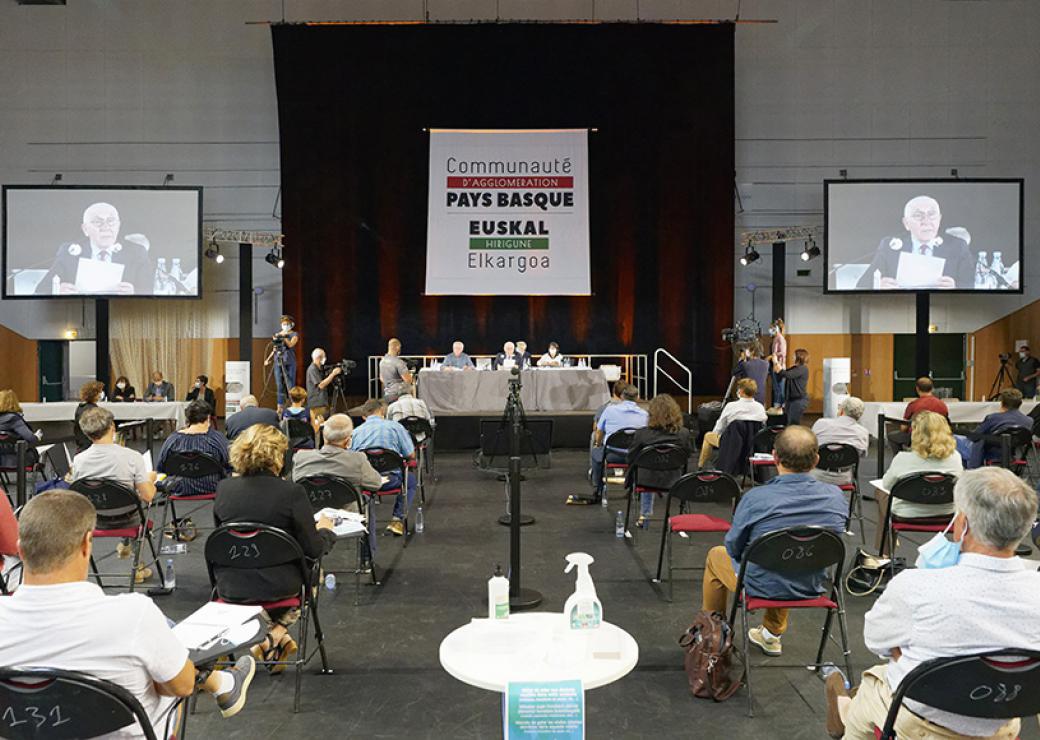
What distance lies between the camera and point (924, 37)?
15250mm

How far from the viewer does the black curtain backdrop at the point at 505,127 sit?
14523mm

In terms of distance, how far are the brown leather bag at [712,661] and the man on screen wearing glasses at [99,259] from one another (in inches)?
494

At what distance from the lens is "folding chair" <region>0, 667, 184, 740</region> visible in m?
1.98

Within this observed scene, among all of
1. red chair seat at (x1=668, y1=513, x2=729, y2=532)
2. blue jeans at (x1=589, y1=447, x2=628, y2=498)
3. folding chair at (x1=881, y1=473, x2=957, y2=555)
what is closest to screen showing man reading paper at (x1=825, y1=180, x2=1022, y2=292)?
blue jeans at (x1=589, y1=447, x2=628, y2=498)

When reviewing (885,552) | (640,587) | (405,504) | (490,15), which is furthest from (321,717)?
(490,15)

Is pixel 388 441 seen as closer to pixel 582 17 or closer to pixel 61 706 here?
pixel 61 706

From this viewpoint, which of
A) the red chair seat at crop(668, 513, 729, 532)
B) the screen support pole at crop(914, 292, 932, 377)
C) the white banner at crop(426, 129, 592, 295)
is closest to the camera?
the red chair seat at crop(668, 513, 729, 532)

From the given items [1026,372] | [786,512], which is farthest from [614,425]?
[1026,372]

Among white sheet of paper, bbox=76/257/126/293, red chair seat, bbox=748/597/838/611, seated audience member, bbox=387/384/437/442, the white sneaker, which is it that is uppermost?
white sheet of paper, bbox=76/257/126/293

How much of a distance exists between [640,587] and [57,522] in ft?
12.6

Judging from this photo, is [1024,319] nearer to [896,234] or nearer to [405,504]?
[896,234]

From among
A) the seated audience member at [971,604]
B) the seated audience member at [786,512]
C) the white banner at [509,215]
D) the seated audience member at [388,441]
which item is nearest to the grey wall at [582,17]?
the white banner at [509,215]

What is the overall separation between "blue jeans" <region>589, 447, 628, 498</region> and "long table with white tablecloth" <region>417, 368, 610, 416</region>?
13.5ft

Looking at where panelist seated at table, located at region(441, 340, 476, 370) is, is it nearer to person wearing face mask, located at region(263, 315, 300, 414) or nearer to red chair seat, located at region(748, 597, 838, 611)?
person wearing face mask, located at region(263, 315, 300, 414)
